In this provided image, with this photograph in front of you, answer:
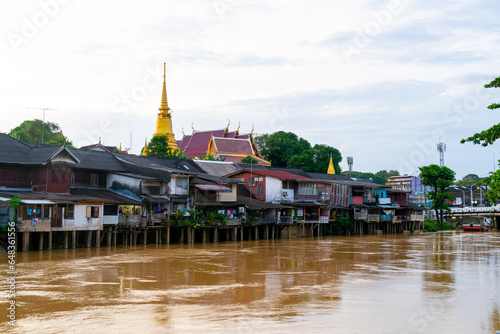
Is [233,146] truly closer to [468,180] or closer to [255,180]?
[255,180]

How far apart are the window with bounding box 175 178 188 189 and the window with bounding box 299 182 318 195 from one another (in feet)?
48.8

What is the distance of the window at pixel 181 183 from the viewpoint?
4162 cm

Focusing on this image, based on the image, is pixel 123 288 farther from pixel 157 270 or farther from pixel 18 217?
pixel 18 217

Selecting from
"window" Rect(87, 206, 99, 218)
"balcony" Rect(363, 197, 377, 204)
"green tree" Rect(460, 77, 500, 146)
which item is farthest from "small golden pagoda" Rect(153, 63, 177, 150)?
"green tree" Rect(460, 77, 500, 146)

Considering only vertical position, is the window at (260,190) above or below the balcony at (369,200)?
above

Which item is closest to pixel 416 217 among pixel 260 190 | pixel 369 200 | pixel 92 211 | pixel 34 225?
pixel 369 200

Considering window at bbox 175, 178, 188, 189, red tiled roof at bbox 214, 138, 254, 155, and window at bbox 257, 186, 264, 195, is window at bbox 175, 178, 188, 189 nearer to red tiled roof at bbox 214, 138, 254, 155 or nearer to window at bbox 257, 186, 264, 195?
window at bbox 257, 186, 264, 195

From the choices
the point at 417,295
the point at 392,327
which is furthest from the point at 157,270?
the point at 392,327

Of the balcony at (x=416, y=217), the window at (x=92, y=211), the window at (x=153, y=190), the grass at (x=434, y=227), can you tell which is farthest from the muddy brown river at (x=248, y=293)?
the grass at (x=434, y=227)

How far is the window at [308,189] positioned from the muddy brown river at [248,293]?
21925mm

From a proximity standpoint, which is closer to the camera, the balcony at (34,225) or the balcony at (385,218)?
the balcony at (34,225)

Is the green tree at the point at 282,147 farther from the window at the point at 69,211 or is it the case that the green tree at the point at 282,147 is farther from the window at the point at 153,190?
the window at the point at 69,211

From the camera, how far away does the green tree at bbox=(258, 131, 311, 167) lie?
85.3 m

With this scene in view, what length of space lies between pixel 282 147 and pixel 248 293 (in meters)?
67.6
